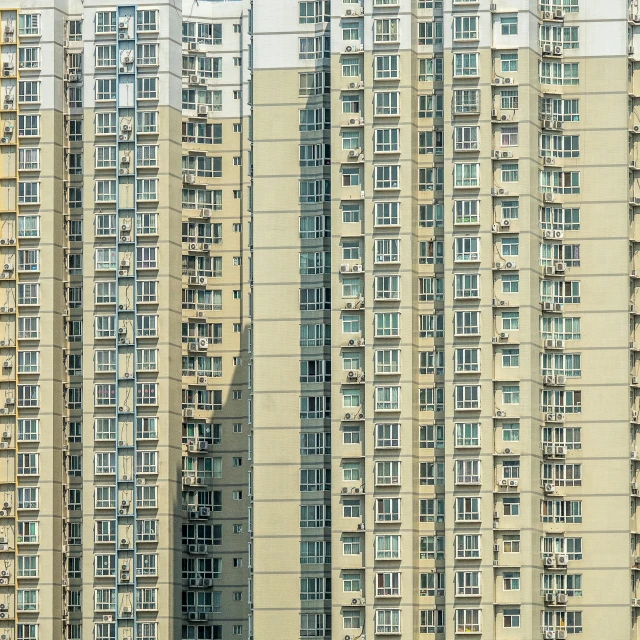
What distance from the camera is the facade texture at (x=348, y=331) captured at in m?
116

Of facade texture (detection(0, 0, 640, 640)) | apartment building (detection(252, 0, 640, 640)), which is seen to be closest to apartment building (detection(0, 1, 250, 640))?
facade texture (detection(0, 0, 640, 640))

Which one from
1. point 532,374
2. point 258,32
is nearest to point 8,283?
point 258,32

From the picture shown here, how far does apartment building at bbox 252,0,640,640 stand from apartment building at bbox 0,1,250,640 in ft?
28.6

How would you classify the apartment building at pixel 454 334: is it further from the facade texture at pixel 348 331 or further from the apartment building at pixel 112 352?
the apartment building at pixel 112 352

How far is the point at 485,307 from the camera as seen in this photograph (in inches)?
4569

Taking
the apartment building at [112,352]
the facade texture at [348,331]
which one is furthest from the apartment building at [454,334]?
the apartment building at [112,352]

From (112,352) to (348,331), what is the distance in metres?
14.1

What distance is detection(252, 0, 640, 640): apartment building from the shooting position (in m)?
116

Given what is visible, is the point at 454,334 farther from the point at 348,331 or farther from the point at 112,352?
the point at 112,352

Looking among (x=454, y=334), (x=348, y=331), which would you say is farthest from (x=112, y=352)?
(x=454, y=334)

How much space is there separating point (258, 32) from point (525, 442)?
72.3 feet

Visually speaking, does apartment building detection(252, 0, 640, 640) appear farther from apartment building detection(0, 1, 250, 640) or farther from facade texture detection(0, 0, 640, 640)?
apartment building detection(0, 1, 250, 640)

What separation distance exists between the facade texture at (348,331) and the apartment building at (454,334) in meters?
0.13

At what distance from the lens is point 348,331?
118 m
